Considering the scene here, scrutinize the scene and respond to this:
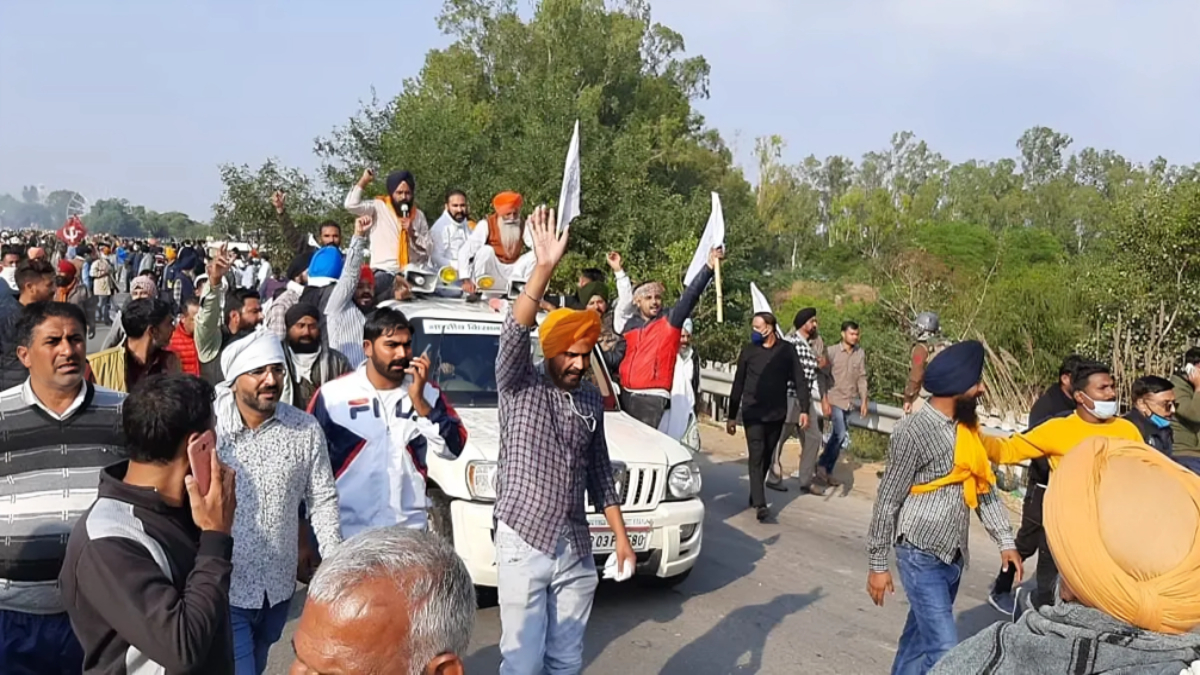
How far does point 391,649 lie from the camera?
1.91 meters

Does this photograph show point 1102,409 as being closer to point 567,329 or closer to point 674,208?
point 567,329

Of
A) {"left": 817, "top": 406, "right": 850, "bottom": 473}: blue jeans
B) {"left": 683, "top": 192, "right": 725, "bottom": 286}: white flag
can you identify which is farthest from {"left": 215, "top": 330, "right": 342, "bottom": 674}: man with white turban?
{"left": 817, "top": 406, "right": 850, "bottom": 473}: blue jeans

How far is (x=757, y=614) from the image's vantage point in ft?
22.2

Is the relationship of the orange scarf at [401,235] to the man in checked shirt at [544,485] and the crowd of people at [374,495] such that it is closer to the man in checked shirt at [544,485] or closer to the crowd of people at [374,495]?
the crowd of people at [374,495]

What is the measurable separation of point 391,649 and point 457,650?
0.14m

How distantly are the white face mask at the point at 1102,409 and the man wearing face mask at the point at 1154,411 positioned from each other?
1.14m

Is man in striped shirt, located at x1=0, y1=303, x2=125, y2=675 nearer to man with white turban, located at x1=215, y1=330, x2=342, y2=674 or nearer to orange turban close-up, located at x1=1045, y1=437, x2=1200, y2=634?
man with white turban, located at x1=215, y1=330, x2=342, y2=674

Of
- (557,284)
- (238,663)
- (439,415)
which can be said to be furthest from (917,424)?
(557,284)

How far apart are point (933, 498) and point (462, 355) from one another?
3681mm

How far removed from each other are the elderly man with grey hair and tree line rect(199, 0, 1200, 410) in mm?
12030

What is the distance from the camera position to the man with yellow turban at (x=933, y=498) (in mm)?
4496

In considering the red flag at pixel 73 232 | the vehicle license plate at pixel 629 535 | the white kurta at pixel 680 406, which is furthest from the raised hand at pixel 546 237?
the red flag at pixel 73 232

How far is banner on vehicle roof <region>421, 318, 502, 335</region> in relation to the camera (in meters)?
7.16

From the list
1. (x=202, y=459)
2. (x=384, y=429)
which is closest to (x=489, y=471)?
(x=384, y=429)
